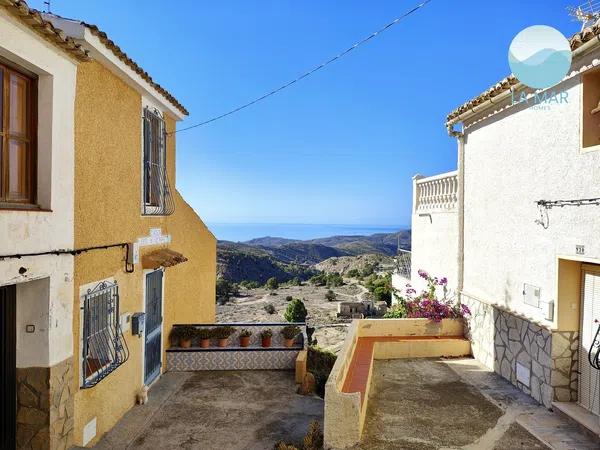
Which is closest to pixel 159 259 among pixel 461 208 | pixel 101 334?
pixel 101 334

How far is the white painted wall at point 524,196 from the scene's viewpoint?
735 cm

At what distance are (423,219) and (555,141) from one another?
6.69 m

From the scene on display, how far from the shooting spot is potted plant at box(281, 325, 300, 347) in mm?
11844

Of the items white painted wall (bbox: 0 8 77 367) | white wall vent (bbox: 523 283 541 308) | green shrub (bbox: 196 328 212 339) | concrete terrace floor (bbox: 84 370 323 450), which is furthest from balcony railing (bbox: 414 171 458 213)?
white painted wall (bbox: 0 8 77 367)

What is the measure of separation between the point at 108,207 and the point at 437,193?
9408 mm

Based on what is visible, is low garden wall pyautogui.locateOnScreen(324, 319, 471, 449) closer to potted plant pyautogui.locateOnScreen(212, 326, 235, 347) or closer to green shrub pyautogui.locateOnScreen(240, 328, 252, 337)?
A: green shrub pyautogui.locateOnScreen(240, 328, 252, 337)

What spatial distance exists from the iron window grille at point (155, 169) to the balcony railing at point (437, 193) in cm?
759

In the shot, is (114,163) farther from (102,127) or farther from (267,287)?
(267,287)

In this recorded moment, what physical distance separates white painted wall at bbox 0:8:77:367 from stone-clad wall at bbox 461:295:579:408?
800 cm

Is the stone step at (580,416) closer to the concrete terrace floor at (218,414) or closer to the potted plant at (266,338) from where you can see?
the concrete terrace floor at (218,414)

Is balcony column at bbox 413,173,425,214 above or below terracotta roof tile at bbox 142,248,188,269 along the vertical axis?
above

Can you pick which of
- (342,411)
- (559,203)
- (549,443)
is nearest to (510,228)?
(559,203)

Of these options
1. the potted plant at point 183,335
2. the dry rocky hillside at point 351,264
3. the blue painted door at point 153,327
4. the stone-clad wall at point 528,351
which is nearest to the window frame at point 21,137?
the blue painted door at point 153,327

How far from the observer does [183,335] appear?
11.7 metres
